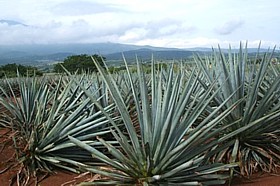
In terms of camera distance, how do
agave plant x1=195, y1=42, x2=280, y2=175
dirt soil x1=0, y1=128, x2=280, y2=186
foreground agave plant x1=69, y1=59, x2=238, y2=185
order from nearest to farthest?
foreground agave plant x1=69, y1=59, x2=238, y2=185 → dirt soil x1=0, y1=128, x2=280, y2=186 → agave plant x1=195, y1=42, x2=280, y2=175

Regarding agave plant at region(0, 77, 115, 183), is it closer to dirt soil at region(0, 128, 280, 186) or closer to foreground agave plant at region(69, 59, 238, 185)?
dirt soil at region(0, 128, 280, 186)

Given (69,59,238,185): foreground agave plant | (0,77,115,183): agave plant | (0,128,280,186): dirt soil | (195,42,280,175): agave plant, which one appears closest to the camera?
(69,59,238,185): foreground agave plant

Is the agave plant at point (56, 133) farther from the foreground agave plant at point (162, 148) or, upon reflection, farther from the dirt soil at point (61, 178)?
the foreground agave plant at point (162, 148)

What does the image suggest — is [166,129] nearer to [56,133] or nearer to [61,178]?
[61,178]

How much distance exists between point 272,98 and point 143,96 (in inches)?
74.3

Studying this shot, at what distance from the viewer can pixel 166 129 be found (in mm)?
3482

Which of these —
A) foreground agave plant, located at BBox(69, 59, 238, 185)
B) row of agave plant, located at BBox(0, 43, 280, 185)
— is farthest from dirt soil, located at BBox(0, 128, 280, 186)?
foreground agave plant, located at BBox(69, 59, 238, 185)

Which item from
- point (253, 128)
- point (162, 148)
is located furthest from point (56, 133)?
point (253, 128)

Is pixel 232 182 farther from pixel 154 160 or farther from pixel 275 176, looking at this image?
pixel 154 160

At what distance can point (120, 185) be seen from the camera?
11.4ft

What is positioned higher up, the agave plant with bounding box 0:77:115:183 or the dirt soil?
the agave plant with bounding box 0:77:115:183

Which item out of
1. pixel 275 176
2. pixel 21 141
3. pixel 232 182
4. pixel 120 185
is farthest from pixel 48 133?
pixel 275 176

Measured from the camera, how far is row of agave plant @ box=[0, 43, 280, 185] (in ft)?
11.6

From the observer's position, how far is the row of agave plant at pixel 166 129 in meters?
3.53
